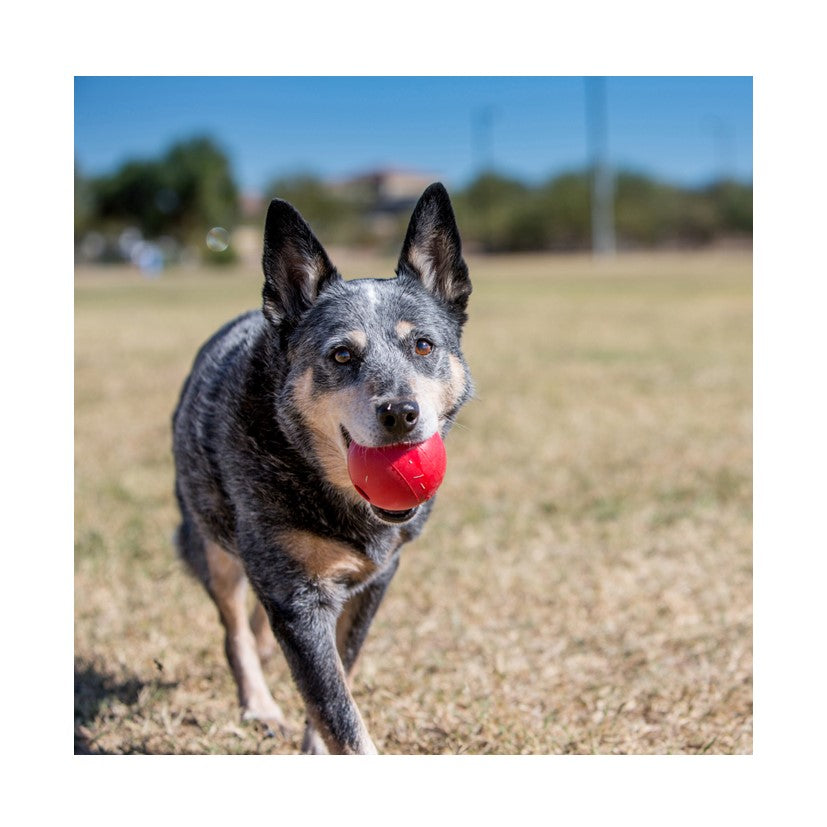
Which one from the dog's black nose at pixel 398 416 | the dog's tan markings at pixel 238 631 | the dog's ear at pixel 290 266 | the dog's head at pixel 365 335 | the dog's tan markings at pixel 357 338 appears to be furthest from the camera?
the dog's tan markings at pixel 238 631

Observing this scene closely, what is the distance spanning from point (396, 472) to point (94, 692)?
6.06 feet

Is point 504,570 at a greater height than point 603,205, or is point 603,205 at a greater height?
point 603,205

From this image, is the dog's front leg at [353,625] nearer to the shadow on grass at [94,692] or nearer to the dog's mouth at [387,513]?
the dog's mouth at [387,513]

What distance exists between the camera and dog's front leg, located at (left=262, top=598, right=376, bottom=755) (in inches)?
115

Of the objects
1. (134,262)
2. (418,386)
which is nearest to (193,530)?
(418,386)

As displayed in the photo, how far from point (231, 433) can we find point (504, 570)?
2133 mm

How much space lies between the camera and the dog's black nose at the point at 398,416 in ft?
9.01

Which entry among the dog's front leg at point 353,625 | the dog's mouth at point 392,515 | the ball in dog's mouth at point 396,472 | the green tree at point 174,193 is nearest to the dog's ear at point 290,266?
the ball in dog's mouth at point 396,472

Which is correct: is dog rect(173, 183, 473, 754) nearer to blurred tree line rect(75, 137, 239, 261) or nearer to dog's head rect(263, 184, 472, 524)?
dog's head rect(263, 184, 472, 524)

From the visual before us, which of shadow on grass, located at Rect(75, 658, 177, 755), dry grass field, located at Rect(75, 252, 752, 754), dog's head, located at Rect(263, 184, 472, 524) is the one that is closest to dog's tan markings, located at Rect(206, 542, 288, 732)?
dry grass field, located at Rect(75, 252, 752, 754)

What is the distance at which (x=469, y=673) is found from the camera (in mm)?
3963

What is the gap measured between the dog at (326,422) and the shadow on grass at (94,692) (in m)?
0.79
